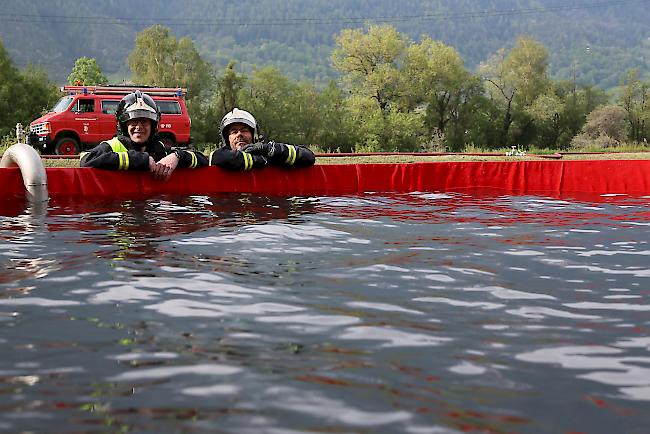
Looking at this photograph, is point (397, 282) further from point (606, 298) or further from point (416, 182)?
point (416, 182)

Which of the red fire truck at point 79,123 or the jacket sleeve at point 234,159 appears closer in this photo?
the jacket sleeve at point 234,159

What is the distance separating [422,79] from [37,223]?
56878mm

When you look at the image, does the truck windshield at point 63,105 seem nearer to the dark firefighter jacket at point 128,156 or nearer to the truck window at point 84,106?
the truck window at point 84,106

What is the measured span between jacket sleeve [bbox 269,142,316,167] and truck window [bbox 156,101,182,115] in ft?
59.2

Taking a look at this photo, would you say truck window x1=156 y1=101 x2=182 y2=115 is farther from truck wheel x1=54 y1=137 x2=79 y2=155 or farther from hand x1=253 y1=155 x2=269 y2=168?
hand x1=253 y1=155 x2=269 y2=168

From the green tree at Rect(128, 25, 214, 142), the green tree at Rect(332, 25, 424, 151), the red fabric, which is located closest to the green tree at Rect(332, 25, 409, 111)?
the green tree at Rect(332, 25, 424, 151)

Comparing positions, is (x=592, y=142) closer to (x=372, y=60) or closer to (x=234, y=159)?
(x=372, y=60)

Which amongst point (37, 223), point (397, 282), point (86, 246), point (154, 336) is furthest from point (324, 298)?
point (37, 223)

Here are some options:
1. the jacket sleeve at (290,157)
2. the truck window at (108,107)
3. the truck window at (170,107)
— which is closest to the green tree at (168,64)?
the truck window at (170,107)

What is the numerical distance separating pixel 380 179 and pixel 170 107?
18261 mm

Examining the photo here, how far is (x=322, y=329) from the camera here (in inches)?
118

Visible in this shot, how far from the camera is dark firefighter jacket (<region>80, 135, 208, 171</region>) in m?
7.90

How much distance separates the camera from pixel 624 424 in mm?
2131

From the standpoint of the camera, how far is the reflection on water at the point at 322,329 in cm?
218
